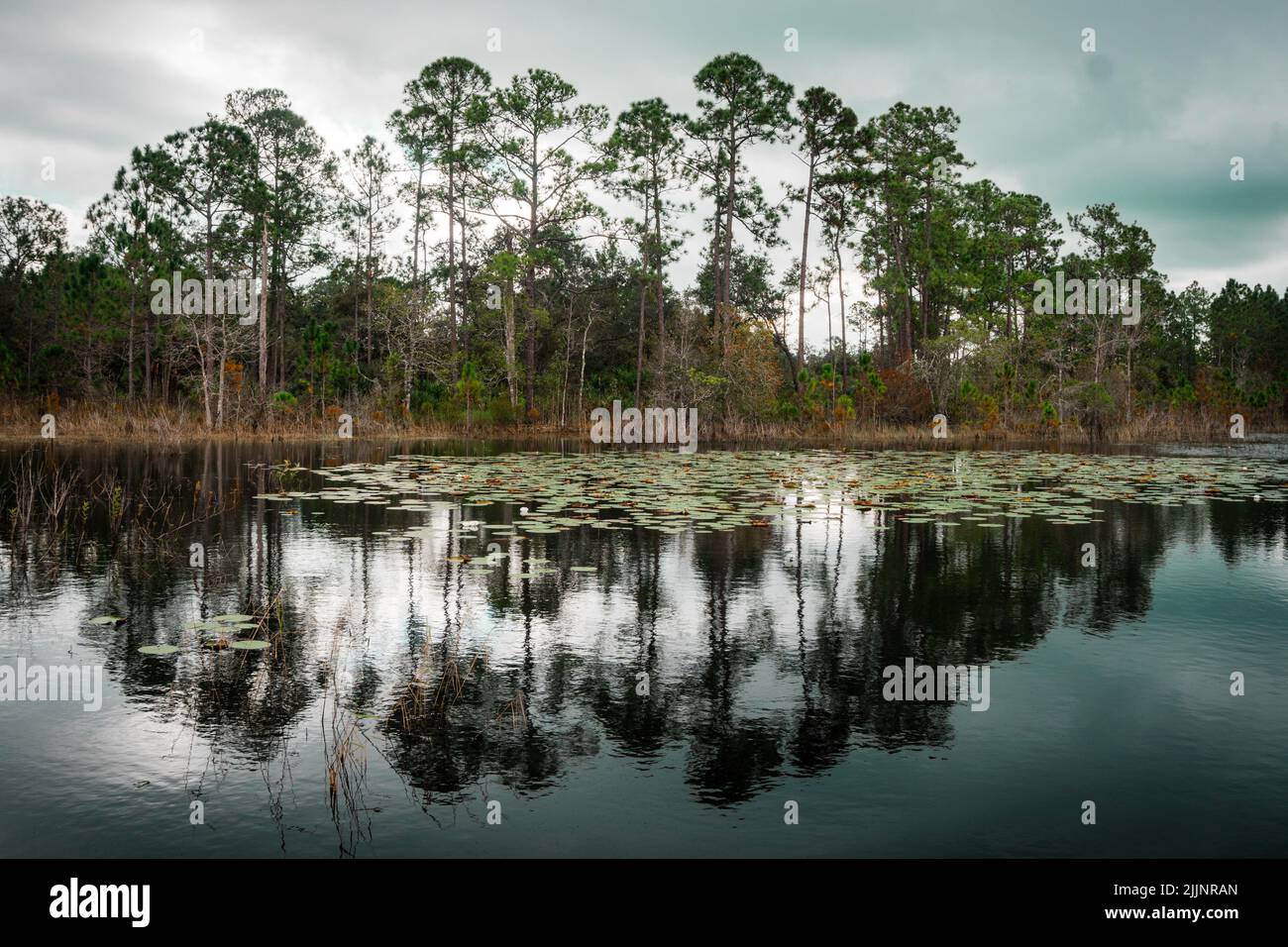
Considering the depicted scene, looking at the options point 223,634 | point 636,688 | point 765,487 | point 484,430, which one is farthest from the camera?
point 484,430

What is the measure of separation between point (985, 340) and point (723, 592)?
37.8 metres

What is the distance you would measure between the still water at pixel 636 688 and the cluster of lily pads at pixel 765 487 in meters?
0.79

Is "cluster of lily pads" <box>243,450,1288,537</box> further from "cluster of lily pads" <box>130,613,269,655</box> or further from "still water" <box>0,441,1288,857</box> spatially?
"cluster of lily pads" <box>130,613,269,655</box>

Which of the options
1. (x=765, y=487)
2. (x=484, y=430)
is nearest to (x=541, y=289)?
(x=484, y=430)

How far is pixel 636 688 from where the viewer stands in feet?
15.1

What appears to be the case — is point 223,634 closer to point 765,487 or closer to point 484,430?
point 765,487

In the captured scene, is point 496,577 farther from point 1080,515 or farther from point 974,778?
point 1080,515

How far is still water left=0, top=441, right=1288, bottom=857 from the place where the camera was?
10.6ft

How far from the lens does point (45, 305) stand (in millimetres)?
36969

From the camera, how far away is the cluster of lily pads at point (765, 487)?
11.2 m

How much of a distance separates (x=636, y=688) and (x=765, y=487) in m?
10.2

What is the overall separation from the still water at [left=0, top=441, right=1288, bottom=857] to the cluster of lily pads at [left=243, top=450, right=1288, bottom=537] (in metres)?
0.79

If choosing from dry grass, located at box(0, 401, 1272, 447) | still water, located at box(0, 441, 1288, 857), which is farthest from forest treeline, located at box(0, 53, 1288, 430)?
still water, located at box(0, 441, 1288, 857)
